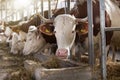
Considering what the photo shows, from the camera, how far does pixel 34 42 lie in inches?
306

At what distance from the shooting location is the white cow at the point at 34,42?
7477 millimetres

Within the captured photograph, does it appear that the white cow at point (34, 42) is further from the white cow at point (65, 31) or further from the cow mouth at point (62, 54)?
the cow mouth at point (62, 54)

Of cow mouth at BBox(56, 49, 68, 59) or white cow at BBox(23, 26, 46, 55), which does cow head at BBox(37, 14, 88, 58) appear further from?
white cow at BBox(23, 26, 46, 55)

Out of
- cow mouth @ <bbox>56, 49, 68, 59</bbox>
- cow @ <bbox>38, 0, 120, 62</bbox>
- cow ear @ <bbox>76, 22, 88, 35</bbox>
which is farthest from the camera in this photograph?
cow ear @ <bbox>76, 22, 88, 35</bbox>

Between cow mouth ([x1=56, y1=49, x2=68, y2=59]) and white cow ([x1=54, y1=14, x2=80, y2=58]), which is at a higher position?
white cow ([x1=54, y1=14, x2=80, y2=58])

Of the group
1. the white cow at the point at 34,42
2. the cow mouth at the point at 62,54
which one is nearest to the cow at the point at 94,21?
the cow mouth at the point at 62,54

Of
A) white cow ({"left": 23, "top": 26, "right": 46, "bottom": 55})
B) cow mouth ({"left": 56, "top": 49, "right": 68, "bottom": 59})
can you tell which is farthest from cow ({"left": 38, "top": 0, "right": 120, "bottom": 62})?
white cow ({"left": 23, "top": 26, "right": 46, "bottom": 55})

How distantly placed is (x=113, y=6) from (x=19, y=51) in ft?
14.9

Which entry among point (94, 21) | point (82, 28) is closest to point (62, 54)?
point (82, 28)

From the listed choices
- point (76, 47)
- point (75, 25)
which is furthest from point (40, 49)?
point (75, 25)

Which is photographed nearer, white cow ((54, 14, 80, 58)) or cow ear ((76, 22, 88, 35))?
white cow ((54, 14, 80, 58))

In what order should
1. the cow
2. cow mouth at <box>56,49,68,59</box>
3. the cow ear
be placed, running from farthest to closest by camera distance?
the cow ear < the cow < cow mouth at <box>56,49,68,59</box>

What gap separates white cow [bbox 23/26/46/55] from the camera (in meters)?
7.48

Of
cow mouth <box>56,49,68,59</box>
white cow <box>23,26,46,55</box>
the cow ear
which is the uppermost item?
the cow ear
